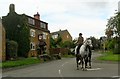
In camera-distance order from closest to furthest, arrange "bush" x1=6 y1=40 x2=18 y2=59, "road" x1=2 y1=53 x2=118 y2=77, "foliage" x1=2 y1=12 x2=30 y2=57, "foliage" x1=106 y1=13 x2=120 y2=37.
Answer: "road" x1=2 y1=53 x2=118 y2=77 → "bush" x1=6 y1=40 x2=18 y2=59 → "foliage" x1=2 y1=12 x2=30 y2=57 → "foliage" x1=106 y1=13 x2=120 y2=37

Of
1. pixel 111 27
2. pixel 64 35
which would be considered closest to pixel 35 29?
pixel 111 27

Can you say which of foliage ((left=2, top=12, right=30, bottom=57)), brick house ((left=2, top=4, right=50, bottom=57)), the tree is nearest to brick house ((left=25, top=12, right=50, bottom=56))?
brick house ((left=2, top=4, right=50, bottom=57))

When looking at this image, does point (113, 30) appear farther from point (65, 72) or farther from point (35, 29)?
point (65, 72)

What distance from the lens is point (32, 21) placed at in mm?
73750

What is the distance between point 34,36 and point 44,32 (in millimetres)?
7389

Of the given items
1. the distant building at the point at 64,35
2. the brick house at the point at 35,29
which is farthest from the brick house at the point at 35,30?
the distant building at the point at 64,35

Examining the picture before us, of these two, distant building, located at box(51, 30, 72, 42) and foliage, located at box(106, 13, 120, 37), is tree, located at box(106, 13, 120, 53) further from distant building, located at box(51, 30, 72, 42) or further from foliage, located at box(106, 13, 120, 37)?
distant building, located at box(51, 30, 72, 42)

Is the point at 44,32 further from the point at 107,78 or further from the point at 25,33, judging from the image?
the point at 107,78

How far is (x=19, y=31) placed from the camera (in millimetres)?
57219

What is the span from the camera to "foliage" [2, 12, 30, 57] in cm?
5675

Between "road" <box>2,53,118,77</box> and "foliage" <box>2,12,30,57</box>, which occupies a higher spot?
"foliage" <box>2,12,30,57</box>

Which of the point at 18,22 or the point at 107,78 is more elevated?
the point at 18,22

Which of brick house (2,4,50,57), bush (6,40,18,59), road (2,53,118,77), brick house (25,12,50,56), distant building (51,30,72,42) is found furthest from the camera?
distant building (51,30,72,42)

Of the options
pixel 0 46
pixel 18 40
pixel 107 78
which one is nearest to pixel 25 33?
pixel 18 40
